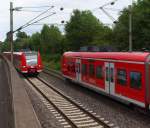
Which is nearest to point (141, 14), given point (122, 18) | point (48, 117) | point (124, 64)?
point (122, 18)

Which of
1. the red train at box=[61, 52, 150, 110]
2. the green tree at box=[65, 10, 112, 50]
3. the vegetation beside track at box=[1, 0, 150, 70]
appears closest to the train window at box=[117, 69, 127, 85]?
the red train at box=[61, 52, 150, 110]

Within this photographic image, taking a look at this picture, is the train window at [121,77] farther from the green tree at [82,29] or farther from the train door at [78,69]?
the green tree at [82,29]

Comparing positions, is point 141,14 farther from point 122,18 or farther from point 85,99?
point 85,99

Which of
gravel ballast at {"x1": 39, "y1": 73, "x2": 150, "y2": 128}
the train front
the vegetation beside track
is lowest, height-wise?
gravel ballast at {"x1": 39, "y1": 73, "x2": 150, "y2": 128}

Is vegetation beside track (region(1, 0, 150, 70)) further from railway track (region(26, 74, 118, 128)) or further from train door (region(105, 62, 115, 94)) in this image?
train door (region(105, 62, 115, 94))

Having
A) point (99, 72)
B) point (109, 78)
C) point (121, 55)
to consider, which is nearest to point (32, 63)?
point (99, 72)

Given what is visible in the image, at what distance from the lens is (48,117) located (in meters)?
18.4

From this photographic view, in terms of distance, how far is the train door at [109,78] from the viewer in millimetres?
21294

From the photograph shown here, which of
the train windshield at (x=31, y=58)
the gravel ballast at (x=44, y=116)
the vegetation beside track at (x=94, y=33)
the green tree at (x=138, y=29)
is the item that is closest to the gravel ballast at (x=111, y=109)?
the gravel ballast at (x=44, y=116)

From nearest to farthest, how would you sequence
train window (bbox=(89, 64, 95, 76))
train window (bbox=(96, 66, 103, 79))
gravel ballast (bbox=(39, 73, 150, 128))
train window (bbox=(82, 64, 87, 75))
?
gravel ballast (bbox=(39, 73, 150, 128)) → train window (bbox=(96, 66, 103, 79)) → train window (bbox=(89, 64, 95, 76)) → train window (bbox=(82, 64, 87, 75))

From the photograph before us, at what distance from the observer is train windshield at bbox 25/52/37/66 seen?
A: 137 ft

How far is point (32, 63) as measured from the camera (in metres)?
41.9

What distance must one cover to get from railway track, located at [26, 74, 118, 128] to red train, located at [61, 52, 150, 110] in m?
1.62

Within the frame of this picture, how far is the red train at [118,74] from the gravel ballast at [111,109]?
20.7 inches
